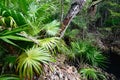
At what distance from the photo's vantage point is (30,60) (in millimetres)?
5562

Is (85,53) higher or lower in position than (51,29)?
lower

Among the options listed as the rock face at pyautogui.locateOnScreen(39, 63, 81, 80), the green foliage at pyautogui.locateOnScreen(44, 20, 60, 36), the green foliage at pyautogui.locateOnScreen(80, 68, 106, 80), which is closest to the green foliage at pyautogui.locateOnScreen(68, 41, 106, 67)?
the green foliage at pyautogui.locateOnScreen(80, 68, 106, 80)

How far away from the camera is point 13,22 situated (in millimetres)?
6105

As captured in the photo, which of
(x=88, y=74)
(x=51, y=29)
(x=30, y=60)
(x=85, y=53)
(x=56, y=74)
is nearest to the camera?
(x=30, y=60)

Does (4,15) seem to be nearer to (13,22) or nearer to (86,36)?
(13,22)

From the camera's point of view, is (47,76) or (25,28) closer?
(25,28)

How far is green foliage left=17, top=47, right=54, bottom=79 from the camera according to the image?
18.1 feet

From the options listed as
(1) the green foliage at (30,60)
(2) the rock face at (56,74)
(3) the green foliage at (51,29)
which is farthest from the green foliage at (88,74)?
(1) the green foliage at (30,60)

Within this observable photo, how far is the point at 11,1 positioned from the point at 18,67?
1.81m

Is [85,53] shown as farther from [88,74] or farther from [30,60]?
[30,60]

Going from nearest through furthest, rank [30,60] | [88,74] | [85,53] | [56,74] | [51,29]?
[30,60], [56,74], [51,29], [88,74], [85,53]

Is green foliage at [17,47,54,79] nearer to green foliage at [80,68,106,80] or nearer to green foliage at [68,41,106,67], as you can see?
green foliage at [80,68,106,80]

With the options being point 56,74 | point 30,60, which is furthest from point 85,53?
point 30,60

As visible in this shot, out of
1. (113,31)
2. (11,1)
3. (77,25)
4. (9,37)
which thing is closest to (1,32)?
(9,37)
